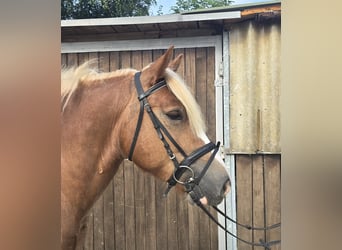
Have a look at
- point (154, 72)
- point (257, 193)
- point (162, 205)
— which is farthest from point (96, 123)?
point (257, 193)

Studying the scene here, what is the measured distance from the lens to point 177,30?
109 cm

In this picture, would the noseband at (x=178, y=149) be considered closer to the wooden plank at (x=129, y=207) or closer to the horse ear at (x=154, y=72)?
the horse ear at (x=154, y=72)

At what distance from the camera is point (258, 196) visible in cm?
107

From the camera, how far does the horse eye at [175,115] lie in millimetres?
1017

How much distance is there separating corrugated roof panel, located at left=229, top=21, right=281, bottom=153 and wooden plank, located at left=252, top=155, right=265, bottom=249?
0.05m

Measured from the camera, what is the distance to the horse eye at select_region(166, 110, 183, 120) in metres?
1.02

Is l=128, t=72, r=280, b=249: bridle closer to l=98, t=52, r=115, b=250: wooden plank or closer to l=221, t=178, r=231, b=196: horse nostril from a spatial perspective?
l=221, t=178, r=231, b=196: horse nostril

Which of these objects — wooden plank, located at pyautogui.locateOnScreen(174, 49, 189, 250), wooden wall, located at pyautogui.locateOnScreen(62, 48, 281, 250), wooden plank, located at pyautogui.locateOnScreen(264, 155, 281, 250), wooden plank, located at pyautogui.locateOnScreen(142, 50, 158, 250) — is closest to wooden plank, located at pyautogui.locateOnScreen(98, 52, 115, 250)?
wooden wall, located at pyautogui.locateOnScreen(62, 48, 281, 250)

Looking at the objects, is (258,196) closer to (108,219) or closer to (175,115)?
(175,115)

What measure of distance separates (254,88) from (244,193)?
37cm

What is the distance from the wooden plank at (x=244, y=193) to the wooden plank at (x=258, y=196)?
0.7 inches
